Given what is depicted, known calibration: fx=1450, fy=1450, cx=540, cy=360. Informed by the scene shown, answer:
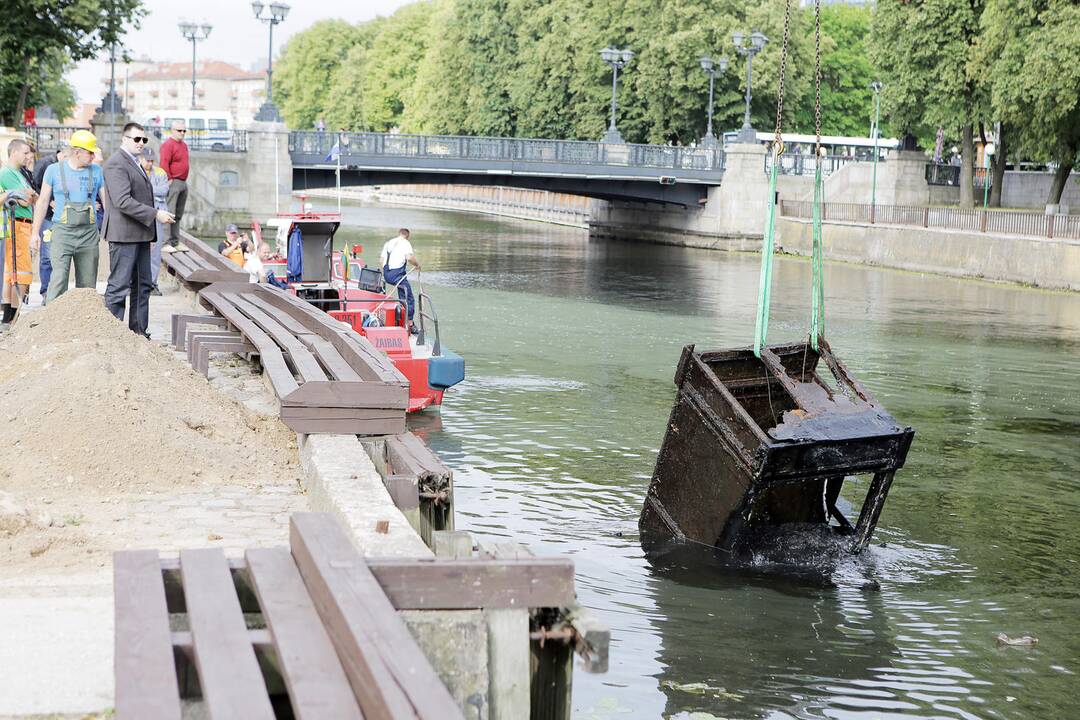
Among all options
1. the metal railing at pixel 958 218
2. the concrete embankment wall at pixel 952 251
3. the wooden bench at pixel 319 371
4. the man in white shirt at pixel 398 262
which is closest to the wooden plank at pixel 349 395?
the wooden bench at pixel 319 371

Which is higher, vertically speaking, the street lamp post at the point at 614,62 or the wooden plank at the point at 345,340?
the street lamp post at the point at 614,62

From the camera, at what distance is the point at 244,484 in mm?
8219

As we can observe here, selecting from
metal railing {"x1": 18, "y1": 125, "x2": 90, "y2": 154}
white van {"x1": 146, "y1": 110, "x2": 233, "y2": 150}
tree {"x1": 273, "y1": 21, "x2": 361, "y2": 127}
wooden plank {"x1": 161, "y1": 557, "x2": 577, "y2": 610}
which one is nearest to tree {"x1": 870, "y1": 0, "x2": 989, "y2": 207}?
white van {"x1": 146, "y1": 110, "x2": 233, "y2": 150}

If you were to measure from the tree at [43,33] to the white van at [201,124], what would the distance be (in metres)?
7.00

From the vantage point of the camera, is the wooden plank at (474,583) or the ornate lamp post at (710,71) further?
the ornate lamp post at (710,71)

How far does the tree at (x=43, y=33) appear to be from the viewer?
142 feet

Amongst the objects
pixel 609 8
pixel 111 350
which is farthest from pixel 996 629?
pixel 609 8

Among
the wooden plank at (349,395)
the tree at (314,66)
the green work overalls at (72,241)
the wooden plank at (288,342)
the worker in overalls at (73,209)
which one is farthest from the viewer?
the tree at (314,66)

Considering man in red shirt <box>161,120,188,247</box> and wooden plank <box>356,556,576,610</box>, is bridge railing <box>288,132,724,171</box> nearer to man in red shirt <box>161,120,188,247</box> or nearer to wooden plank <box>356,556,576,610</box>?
man in red shirt <box>161,120,188,247</box>

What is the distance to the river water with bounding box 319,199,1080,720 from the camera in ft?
27.9

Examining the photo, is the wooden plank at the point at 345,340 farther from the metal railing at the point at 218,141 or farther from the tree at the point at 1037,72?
the metal railing at the point at 218,141

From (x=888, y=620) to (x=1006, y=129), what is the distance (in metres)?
42.9

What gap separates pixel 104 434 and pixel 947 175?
57.2 meters

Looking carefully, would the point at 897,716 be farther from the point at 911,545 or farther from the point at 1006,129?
the point at 1006,129
